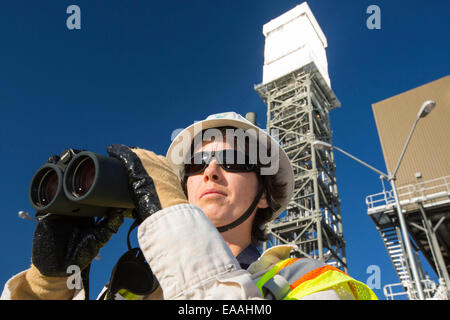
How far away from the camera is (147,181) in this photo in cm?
125

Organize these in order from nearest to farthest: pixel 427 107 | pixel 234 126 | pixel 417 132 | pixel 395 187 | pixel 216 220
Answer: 1. pixel 216 220
2. pixel 234 126
3. pixel 427 107
4. pixel 395 187
5. pixel 417 132

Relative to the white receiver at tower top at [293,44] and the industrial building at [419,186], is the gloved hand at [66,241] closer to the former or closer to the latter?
the industrial building at [419,186]

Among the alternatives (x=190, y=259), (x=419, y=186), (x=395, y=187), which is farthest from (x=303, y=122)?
(x=190, y=259)

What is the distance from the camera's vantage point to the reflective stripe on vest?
4.39ft

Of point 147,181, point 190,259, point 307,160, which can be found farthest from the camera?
point 307,160

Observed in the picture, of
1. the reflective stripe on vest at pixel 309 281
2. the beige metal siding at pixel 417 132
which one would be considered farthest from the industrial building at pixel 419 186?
the reflective stripe on vest at pixel 309 281

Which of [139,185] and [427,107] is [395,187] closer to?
[427,107]

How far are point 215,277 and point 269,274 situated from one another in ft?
1.76

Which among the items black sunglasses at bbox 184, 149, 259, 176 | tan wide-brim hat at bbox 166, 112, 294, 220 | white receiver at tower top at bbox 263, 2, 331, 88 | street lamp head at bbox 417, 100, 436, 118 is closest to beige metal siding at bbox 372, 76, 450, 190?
white receiver at tower top at bbox 263, 2, 331, 88

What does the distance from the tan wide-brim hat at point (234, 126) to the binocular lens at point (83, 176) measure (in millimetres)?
1290

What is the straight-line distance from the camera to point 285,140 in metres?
27.3

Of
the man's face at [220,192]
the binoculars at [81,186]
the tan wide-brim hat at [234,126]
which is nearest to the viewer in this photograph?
the binoculars at [81,186]

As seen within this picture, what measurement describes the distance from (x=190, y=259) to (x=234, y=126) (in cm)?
159

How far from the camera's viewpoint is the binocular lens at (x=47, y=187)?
1.38m
